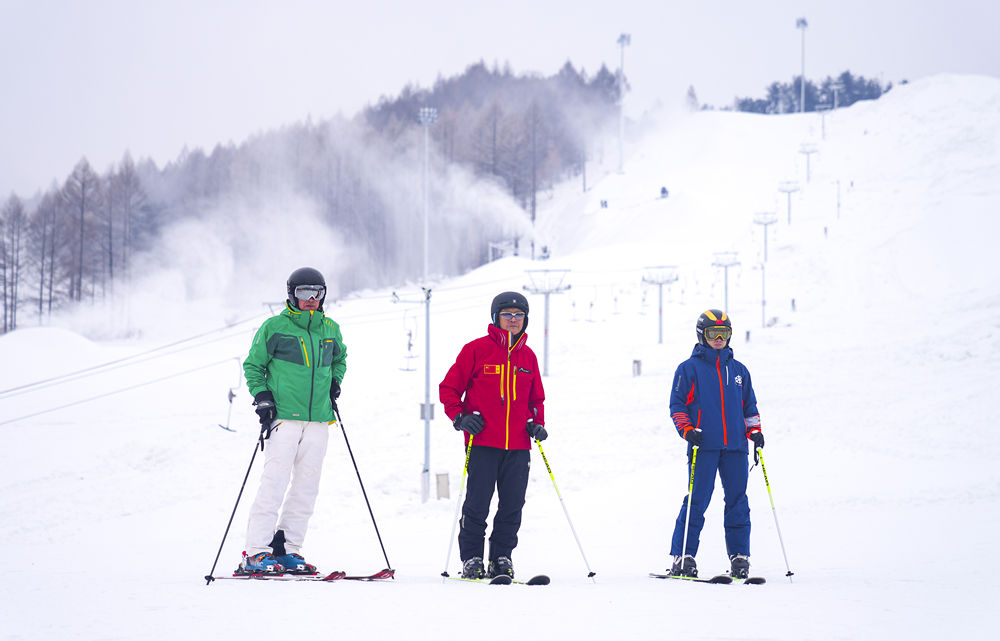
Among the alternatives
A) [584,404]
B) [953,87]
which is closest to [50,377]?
[584,404]

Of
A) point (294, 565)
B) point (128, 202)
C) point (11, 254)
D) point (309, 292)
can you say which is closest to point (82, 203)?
point (128, 202)

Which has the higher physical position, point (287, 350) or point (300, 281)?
point (300, 281)

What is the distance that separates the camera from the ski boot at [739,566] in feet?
16.8

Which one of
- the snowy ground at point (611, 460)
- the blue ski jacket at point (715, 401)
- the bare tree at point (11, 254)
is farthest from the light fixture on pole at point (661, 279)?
the bare tree at point (11, 254)

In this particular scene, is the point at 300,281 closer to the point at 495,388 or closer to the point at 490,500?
the point at 495,388

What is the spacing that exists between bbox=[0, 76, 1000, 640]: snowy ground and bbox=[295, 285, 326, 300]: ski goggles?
1.75m

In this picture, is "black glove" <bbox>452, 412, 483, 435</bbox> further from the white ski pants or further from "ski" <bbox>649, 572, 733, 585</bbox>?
"ski" <bbox>649, 572, 733, 585</bbox>

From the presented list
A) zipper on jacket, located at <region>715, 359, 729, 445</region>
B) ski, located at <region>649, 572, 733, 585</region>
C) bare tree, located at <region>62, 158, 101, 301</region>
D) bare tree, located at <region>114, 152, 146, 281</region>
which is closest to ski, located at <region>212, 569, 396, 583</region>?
ski, located at <region>649, 572, 733, 585</region>

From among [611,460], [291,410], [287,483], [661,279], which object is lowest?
[611,460]

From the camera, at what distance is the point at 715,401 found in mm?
5340

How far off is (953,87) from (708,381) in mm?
77778

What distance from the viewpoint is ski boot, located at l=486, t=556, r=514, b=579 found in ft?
16.4

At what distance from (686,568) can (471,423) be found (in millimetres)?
1748

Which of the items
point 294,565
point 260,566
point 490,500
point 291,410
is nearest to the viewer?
point 260,566
